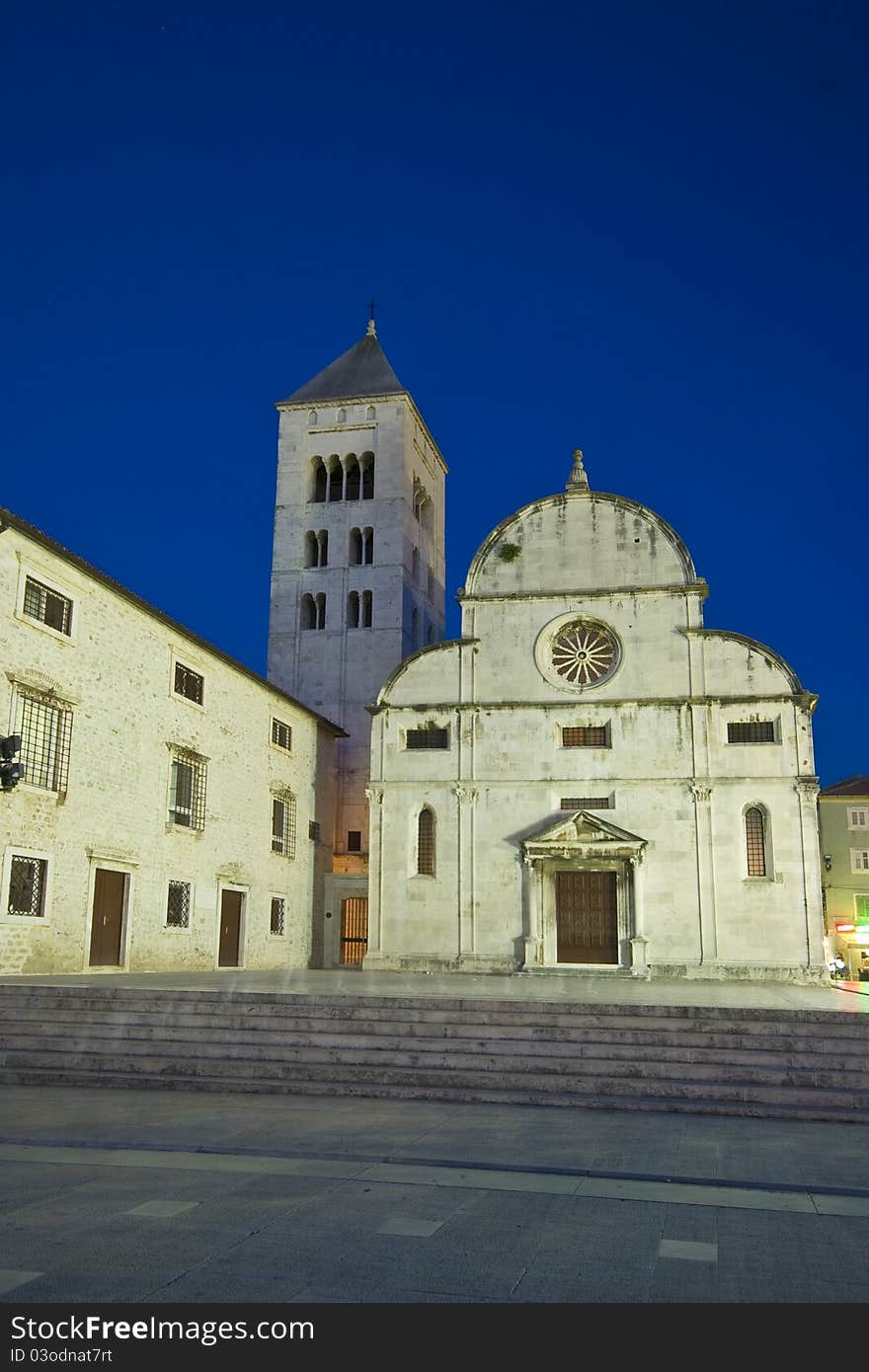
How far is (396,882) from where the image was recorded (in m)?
33.4

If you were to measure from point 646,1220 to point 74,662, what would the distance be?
1985 cm

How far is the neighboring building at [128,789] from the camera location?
2297 centimetres

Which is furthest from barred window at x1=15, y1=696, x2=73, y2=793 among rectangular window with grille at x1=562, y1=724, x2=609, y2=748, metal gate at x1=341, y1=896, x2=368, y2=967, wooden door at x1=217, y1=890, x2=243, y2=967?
metal gate at x1=341, y1=896, x2=368, y2=967

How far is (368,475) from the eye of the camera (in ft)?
156

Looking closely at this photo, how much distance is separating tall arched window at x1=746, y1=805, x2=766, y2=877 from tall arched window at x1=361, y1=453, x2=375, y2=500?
22253 mm

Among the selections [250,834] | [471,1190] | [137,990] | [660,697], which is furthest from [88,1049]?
[660,697]

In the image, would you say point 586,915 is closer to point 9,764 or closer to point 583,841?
point 583,841

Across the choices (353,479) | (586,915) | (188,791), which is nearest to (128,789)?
(188,791)

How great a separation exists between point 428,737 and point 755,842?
33.0 ft

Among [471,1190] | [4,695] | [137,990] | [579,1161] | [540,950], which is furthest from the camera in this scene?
[540,950]

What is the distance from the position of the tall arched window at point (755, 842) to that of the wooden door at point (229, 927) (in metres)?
14.6

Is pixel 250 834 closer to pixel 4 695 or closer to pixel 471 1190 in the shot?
pixel 4 695

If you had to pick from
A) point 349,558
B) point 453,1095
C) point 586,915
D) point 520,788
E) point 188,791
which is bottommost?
point 453,1095

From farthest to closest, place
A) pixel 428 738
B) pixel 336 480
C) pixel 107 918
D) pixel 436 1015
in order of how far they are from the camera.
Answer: pixel 336 480 → pixel 428 738 → pixel 107 918 → pixel 436 1015
